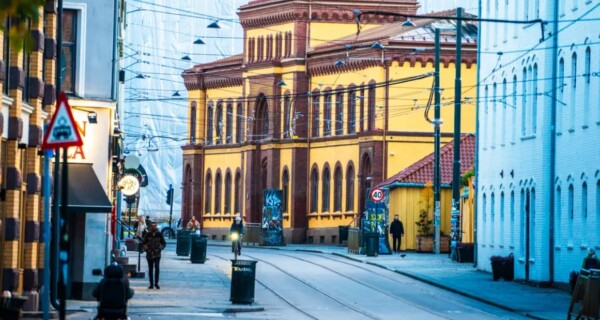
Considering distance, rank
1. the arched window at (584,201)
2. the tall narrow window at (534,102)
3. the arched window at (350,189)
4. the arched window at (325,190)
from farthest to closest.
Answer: the arched window at (325,190) → the arched window at (350,189) → the tall narrow window at (534,102) → the arched window at (584,201)

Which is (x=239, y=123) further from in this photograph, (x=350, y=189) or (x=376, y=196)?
(x=376, y=196)

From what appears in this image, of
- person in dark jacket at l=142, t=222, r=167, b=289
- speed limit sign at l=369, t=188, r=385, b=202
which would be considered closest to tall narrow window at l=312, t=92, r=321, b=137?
speed limit sign at l=369, t=188, r=385, b=202

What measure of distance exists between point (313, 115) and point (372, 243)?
3162 centimetres

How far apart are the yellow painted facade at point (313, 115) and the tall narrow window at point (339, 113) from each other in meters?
0.08

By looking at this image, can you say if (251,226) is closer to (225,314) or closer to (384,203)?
(384,203)

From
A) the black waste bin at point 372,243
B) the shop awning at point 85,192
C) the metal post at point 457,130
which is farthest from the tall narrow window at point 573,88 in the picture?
the black waste bin at point 372,243

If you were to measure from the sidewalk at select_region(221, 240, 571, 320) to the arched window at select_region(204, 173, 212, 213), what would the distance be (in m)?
41.0

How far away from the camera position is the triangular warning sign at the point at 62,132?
18000mm

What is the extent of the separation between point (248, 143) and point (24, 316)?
247 feet

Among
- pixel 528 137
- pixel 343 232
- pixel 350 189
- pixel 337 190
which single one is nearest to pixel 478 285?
pixel 528 137

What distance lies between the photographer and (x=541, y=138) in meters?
49.6

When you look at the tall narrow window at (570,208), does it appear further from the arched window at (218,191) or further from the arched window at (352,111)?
the arched window at (218,191)

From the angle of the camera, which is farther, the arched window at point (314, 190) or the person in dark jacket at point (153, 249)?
the arched window at point (314, 190)

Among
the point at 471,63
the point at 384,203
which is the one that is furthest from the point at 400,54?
the point at 384,203
